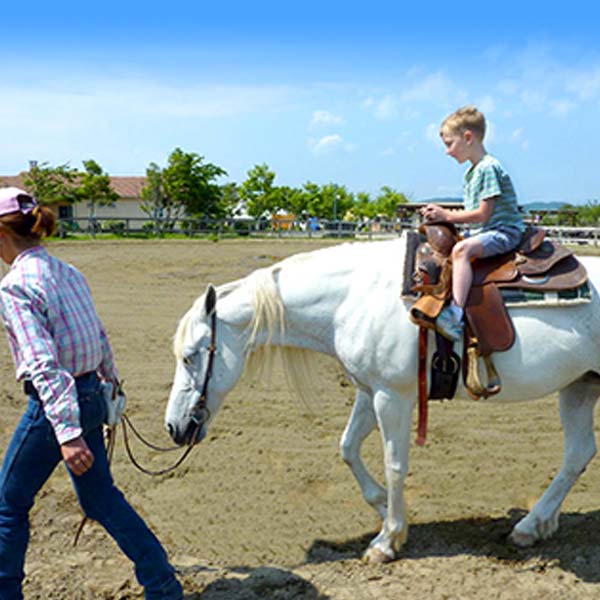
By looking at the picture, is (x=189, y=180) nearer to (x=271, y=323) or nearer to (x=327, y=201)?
(x=327, y=201)

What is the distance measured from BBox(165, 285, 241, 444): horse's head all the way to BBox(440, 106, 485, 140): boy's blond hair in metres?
1.60

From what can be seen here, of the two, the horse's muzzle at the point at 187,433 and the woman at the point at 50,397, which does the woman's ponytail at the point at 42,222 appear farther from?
the horse's muzzle at the point at 187,433

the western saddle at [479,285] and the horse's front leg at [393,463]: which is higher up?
the western saddle at [479,285]

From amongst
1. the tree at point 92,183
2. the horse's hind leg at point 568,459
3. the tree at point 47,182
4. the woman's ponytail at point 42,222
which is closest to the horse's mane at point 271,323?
the woman's ponytail at point 42,222

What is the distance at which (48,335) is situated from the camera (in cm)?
263

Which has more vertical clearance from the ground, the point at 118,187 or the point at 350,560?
the point at 118,187

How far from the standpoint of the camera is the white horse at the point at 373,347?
3.66 meters

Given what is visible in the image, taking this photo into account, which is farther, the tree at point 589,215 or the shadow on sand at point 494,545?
the tree at point 589,215

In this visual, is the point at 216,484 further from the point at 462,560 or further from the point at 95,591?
the point at 462,560

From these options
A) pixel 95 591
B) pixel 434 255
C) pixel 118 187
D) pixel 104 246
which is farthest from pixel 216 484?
pixel 118 187

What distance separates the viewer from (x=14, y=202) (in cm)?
271

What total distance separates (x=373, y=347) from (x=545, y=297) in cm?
98

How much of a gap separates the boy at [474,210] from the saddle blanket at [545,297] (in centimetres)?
25

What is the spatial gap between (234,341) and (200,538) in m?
1.26
